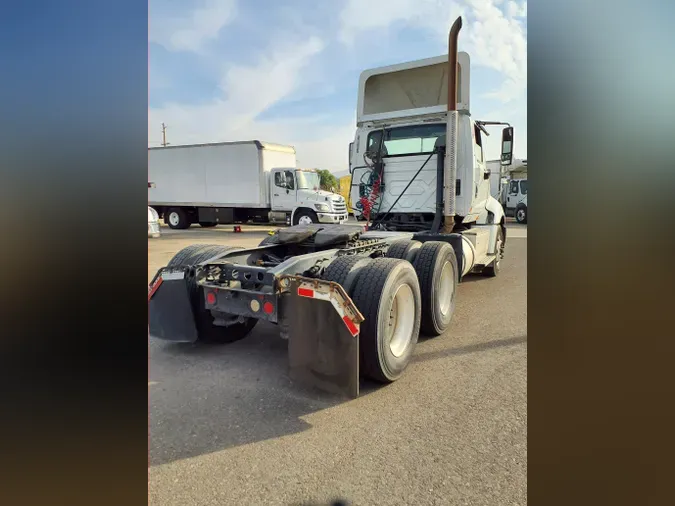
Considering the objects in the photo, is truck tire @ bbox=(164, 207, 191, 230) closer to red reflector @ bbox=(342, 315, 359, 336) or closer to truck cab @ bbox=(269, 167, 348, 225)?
truck cab @ bbox=(269, 167, 348, 225)

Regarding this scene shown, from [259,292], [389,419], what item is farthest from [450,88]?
[389,419]

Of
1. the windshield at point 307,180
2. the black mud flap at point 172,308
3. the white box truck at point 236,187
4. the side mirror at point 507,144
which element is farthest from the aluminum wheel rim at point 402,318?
the windshield at point 307,180

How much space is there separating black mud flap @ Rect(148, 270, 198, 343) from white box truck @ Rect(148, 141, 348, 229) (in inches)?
573

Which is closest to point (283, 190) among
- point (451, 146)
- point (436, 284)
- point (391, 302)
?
point (451, 146)

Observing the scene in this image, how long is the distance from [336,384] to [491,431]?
1.16 meters

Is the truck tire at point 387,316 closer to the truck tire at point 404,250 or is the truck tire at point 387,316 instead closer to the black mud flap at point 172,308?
the truck tire at point 404,250

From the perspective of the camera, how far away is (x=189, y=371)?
4172 mm

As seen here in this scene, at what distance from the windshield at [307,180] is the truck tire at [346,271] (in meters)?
15.6

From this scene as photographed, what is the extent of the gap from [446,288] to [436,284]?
2.15ft

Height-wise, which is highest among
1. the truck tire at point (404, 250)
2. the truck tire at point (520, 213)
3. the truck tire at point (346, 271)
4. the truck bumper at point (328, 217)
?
the truck tire at point (520, 213)

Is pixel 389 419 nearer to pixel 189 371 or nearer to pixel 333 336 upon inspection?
pixel 333 336

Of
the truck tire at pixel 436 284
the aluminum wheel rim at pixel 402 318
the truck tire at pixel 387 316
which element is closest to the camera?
the truck tire at pixel 387 316

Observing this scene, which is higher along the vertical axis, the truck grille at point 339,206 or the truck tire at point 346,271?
the truck grille at point 339,206

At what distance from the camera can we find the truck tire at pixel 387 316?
3.69 metres
